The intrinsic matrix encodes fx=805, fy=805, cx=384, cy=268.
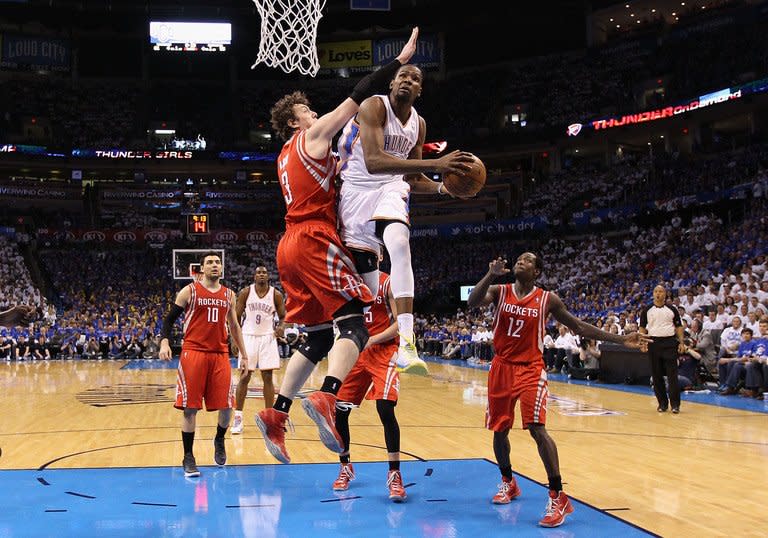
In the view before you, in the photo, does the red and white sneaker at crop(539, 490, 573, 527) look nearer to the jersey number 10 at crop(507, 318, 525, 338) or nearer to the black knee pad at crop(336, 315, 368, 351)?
the jersey number 10 at crop(507, 318, 525, 338)

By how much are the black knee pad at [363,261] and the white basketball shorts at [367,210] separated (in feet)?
0.09

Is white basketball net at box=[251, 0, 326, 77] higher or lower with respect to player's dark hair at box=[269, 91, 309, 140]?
higher

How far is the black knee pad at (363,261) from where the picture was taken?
4.58 m

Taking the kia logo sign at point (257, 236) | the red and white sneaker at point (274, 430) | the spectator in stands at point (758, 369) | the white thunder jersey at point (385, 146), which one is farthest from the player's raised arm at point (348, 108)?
the kia logo sign at point (257, 236)

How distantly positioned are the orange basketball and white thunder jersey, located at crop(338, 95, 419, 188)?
0.30 metres

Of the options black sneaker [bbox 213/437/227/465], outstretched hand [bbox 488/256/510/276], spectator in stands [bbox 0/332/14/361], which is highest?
outstretched hand [bbox 488/256/510/276]

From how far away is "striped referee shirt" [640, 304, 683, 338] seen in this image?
35.7 feet

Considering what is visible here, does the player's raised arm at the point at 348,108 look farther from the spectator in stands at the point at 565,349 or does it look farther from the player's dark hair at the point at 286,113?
the spectator in stands at the point at 565,349

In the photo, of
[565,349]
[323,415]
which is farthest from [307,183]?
[565,349]

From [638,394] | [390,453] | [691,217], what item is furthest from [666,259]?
[390,453]

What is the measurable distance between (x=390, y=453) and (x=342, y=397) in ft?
2.64

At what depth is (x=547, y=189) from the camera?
36438mm

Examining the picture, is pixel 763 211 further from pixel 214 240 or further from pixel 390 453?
pixel 214 240

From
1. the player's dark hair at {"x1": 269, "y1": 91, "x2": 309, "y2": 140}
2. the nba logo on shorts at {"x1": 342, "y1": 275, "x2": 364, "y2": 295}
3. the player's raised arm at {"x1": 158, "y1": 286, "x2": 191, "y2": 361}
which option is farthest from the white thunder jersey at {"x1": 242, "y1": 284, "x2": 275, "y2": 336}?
the nba logo on shorts at {"x1": 342, "y1": 275, "x2": 364, "y2": 295}
